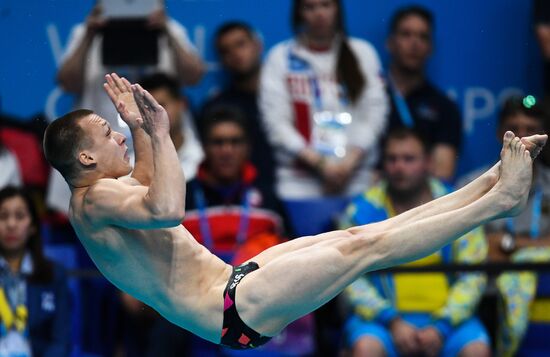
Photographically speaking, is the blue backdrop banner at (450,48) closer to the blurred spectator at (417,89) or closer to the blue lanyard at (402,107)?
the blurred spectator at (417,89)

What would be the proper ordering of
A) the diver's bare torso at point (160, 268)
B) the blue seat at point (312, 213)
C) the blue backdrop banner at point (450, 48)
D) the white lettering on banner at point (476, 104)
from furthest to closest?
the white lettering on banner at point (476, 104)
the blue backdrop banner at point (450, 48)
the blue seat at point (312, 213)
the diver's bare torso at point (160, 268)

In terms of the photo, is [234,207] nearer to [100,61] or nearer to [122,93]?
[100,61]

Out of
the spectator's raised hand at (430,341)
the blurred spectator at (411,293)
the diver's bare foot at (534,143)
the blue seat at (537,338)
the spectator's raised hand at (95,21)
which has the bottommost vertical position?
the blue seat at (537,338)

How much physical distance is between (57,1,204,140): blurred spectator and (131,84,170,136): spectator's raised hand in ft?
7.18

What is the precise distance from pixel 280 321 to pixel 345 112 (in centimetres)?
253

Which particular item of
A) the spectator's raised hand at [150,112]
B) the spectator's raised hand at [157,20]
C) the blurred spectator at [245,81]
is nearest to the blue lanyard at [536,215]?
the blurred spectator at [245,81]

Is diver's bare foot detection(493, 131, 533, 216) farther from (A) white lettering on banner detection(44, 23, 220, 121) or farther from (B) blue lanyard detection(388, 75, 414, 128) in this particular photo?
(A) white lettering on banner detection(44, 23, 220, 121)

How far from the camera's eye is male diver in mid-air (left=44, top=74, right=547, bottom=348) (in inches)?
205

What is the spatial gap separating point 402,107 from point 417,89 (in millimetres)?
167

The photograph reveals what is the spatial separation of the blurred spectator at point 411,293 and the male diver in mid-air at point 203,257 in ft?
5.61

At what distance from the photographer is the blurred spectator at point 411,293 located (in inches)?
273

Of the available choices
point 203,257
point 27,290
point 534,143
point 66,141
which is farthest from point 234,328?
point 27,290

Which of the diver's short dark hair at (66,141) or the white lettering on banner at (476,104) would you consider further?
the white lettering on banner at (476,104)

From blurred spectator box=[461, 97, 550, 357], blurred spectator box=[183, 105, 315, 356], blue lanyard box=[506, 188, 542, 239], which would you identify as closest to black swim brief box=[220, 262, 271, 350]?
blurred spectator box=[183, 105, 315, 356]
